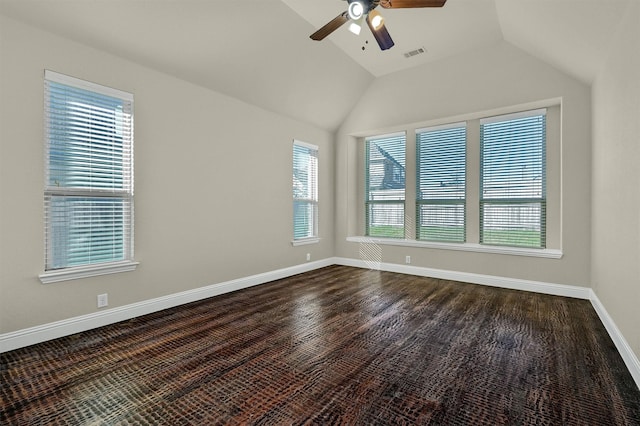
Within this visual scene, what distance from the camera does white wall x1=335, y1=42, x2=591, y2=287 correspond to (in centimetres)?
409

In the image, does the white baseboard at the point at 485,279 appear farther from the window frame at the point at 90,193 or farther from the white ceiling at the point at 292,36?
the window frame at the point at 90,193

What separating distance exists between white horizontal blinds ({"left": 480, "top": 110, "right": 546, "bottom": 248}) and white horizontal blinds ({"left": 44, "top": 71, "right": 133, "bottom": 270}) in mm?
5078

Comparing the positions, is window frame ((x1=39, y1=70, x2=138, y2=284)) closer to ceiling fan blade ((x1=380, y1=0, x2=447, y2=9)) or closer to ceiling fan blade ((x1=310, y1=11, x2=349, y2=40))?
ceiling fan blade ((x1=310, y1=11, x2=349, y2=40))

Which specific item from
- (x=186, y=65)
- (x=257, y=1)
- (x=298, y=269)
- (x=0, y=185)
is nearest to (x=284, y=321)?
(x=298, y=269)

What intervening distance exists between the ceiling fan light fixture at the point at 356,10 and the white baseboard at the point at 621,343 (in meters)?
3.35

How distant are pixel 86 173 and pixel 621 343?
200 inches

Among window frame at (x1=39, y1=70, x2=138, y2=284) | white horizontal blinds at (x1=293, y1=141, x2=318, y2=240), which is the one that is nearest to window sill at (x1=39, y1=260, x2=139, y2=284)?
window frame at (x1=39, y1=70, x2=138, y2=284)

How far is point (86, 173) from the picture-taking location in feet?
9.91

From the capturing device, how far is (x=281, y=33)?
3830 mm

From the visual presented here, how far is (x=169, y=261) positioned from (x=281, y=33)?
3152mm

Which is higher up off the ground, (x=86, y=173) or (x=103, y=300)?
(x=86, y=173)

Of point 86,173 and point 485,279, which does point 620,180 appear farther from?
point 86,173

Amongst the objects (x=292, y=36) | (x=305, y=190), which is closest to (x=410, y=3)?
(x=292, y=36)

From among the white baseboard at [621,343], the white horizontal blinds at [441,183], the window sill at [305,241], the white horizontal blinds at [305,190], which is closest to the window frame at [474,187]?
the white horizontal blinds at [441,183]
